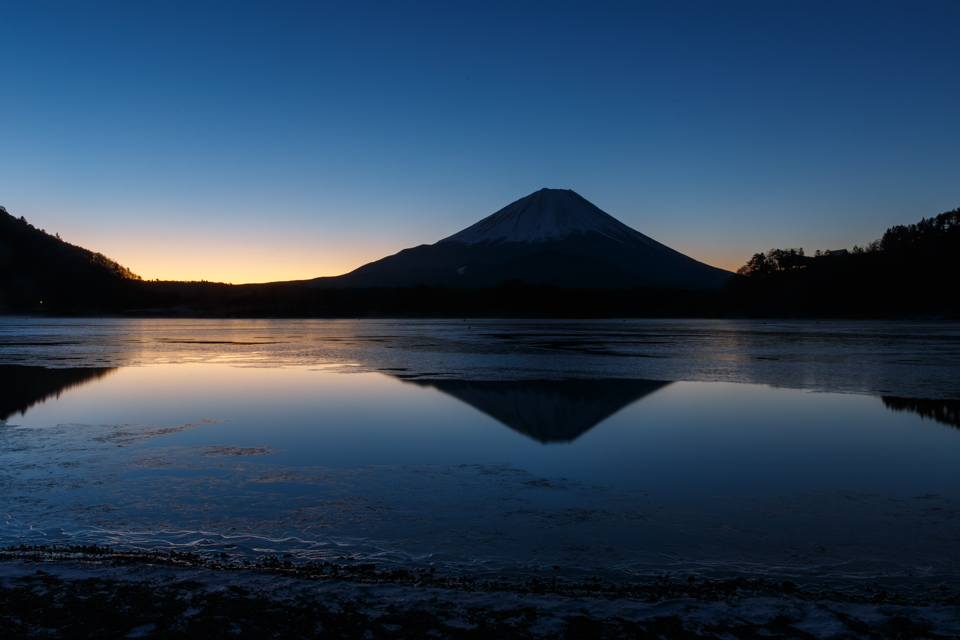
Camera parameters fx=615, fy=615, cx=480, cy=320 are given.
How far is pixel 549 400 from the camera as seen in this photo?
12.2m

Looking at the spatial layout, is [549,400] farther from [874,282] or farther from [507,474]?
[874,282]

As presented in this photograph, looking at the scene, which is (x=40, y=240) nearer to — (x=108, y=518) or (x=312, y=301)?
(x=312, y=301)

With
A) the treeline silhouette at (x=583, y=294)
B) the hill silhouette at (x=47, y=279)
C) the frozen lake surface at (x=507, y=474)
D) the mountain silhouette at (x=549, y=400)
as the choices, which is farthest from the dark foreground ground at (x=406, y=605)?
the hill silhouette at (x=47, y=279)

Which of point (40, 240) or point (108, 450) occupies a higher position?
point (40, 240)

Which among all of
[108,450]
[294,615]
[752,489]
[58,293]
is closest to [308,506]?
[294,615]

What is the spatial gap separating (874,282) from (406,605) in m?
110

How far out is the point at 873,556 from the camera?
4.42m

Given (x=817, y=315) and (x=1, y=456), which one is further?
(x=817, y=315)

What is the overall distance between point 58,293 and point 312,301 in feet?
153

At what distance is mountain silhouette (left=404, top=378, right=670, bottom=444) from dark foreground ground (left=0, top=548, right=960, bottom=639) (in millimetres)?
4909

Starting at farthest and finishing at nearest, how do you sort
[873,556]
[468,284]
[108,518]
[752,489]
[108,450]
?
[468,284]
[108,450]
[752,489]
[108,518]
[873,556]

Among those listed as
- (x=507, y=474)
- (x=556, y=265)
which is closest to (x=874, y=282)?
(x=556, y=265)

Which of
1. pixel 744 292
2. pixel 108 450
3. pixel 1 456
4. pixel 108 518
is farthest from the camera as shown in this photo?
pixel 744 292

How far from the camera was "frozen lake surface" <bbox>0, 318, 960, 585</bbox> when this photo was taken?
4.53m
